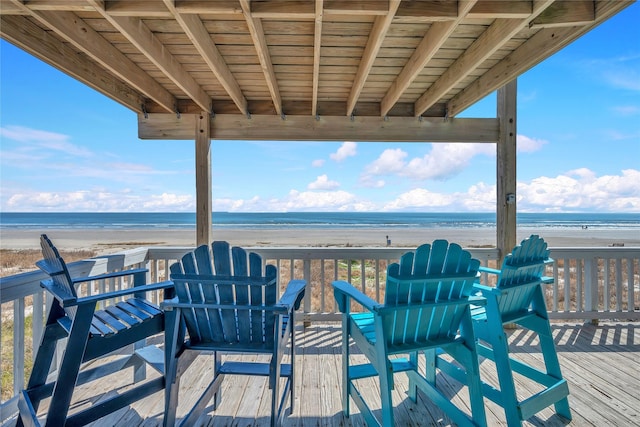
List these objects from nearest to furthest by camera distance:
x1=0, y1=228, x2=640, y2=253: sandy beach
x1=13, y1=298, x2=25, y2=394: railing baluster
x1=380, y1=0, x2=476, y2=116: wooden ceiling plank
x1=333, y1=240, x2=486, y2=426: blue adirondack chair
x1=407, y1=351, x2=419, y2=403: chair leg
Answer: x1=333, y1=240, x2=486, y2=426: blue adirondack chair
x1=380, y1=0, x2=476, y2=116: wooden ceiling plank
x1=13, y1=298, x2=25, y2=394: railing baluster
x1=407, y1=351, x2=419, y2=403: chair leg
x1=0, y1=228, x2=640, y2=253: sandy beach

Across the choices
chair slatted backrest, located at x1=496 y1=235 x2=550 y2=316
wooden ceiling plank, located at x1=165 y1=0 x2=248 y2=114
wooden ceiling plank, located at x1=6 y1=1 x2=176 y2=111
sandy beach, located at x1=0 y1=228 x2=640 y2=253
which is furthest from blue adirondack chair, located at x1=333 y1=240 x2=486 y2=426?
sandy beach, located at x1=0 y1=228 x2=640 y2=253

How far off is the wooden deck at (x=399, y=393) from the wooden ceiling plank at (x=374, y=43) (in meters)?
Result: 2.25

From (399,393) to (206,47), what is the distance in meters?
2.63

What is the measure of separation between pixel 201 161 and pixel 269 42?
1.47 m

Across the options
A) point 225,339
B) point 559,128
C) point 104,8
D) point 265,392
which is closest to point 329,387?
point 265,392

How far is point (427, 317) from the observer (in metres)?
1.59

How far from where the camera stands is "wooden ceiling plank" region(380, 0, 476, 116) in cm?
169

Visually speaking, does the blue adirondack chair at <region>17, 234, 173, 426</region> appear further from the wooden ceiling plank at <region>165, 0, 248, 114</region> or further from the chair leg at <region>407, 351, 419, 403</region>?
the chair leg at <region>407, 351, 419, 403</region>

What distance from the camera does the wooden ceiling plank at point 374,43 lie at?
1.62 metres

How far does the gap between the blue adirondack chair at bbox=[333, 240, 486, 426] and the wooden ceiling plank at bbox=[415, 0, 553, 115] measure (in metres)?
1.35

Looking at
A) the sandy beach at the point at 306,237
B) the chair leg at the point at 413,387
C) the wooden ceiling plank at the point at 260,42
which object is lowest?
the sandy beach at the point at 306,237

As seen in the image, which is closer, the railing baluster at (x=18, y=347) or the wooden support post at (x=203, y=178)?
the railing baluster at (x=18, y=347)

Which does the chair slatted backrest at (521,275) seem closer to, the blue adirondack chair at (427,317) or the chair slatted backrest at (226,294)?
the blue adirondack chair at (427,317)

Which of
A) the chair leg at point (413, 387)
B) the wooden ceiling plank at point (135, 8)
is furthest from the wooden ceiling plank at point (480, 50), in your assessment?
the chair leg at point (413, 387)
